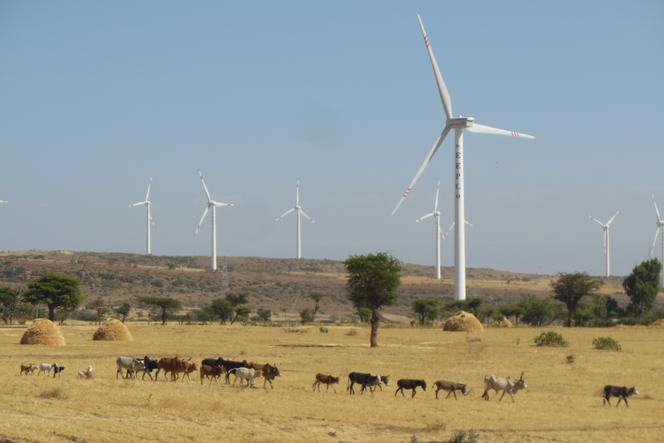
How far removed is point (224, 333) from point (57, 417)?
48.4 meters

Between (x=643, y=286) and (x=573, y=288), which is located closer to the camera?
(x=573, y=288)

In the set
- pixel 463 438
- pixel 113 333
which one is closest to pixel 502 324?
pixel 113 333

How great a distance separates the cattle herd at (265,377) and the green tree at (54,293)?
43.3 m

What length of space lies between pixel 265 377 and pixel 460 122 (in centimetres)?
6768

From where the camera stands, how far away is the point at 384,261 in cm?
6469

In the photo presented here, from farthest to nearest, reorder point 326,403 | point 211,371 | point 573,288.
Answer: point 573,288
point 211,371
point 326,403

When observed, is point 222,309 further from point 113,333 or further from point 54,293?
point 113,333

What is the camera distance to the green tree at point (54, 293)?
267 feet

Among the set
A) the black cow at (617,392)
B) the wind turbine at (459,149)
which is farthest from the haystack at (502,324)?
the black cow at (617,392)

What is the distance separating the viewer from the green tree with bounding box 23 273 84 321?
81419mm

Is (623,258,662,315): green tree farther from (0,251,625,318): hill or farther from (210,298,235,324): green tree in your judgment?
(210,298,235,324): green tree

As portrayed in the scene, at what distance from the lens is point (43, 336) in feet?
185

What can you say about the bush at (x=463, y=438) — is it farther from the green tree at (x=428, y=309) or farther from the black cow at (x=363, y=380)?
the green tree at (x=428, y=309)

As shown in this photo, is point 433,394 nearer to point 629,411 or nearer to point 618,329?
point 629,411
